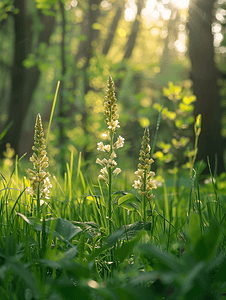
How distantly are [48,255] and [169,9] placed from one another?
925cm

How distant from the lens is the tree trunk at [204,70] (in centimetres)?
545

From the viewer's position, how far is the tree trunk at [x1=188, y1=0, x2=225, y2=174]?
5445mm

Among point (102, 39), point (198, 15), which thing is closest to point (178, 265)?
point (198, 15)

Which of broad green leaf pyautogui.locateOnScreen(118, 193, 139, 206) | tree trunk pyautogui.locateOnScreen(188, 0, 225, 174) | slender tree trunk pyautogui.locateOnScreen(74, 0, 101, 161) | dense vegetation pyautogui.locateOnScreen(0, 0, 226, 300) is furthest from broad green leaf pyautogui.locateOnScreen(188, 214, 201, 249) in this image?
slender tree trunk pyautogui.locateOnScreen(74, 0, 101, 161)

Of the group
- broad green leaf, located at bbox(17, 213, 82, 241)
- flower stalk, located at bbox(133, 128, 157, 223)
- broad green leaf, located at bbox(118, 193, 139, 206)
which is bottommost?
broad green leaf, located at bbox(17, 213, 82, 241)

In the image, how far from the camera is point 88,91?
839cm

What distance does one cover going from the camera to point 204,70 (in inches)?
225

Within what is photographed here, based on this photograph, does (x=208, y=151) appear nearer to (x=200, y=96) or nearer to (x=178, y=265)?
(x=200, y=96)

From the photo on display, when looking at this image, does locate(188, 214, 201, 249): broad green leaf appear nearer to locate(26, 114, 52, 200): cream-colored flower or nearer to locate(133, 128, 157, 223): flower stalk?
locate(133, 128, 157, 223): flower stalk

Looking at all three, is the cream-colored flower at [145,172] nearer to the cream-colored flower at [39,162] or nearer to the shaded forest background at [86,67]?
the cream-colored flower at [39,162]

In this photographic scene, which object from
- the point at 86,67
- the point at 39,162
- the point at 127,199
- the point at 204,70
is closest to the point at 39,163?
the point at 39,162

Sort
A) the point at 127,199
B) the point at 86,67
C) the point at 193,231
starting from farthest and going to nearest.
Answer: the point at 86,67, the point at 127,199, the point at 193,231

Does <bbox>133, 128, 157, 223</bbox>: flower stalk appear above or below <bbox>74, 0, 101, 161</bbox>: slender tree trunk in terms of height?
below

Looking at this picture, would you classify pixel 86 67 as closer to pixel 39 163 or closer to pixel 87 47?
pixel 87 47
